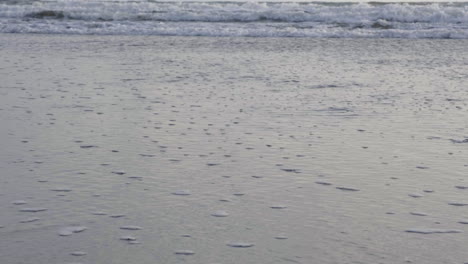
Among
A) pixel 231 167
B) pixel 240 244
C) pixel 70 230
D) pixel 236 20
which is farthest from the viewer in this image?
pixel 236 20

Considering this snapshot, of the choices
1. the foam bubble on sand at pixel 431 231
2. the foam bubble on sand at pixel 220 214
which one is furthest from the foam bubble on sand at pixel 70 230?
the foam bubble on sand at pixel 431 231

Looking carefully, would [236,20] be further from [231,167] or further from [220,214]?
[220,214]

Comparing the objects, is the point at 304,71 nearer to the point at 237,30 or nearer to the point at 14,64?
the point at 14,64

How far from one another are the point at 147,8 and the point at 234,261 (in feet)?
94.2

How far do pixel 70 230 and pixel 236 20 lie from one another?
2483 centimetres

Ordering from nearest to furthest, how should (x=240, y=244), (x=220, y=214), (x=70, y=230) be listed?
(x=240, y=244), (x=70, y=230), (x=220, y=214)

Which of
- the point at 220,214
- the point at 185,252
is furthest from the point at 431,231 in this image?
the point at 185,252

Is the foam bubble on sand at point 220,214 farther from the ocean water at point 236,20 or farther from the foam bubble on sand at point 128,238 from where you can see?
the ocean water at point 236,20

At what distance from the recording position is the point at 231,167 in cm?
593

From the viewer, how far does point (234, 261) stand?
3.92 meters

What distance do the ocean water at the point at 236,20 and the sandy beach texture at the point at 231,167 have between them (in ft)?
37.8

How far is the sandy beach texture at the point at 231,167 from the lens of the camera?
418cm

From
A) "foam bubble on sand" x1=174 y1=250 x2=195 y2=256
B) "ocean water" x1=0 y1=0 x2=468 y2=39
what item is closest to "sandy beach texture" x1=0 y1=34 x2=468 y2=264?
"foam bubble on sand" x1=174 y1=250 x2=195 y2=256

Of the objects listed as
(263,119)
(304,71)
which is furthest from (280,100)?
(304,71)
